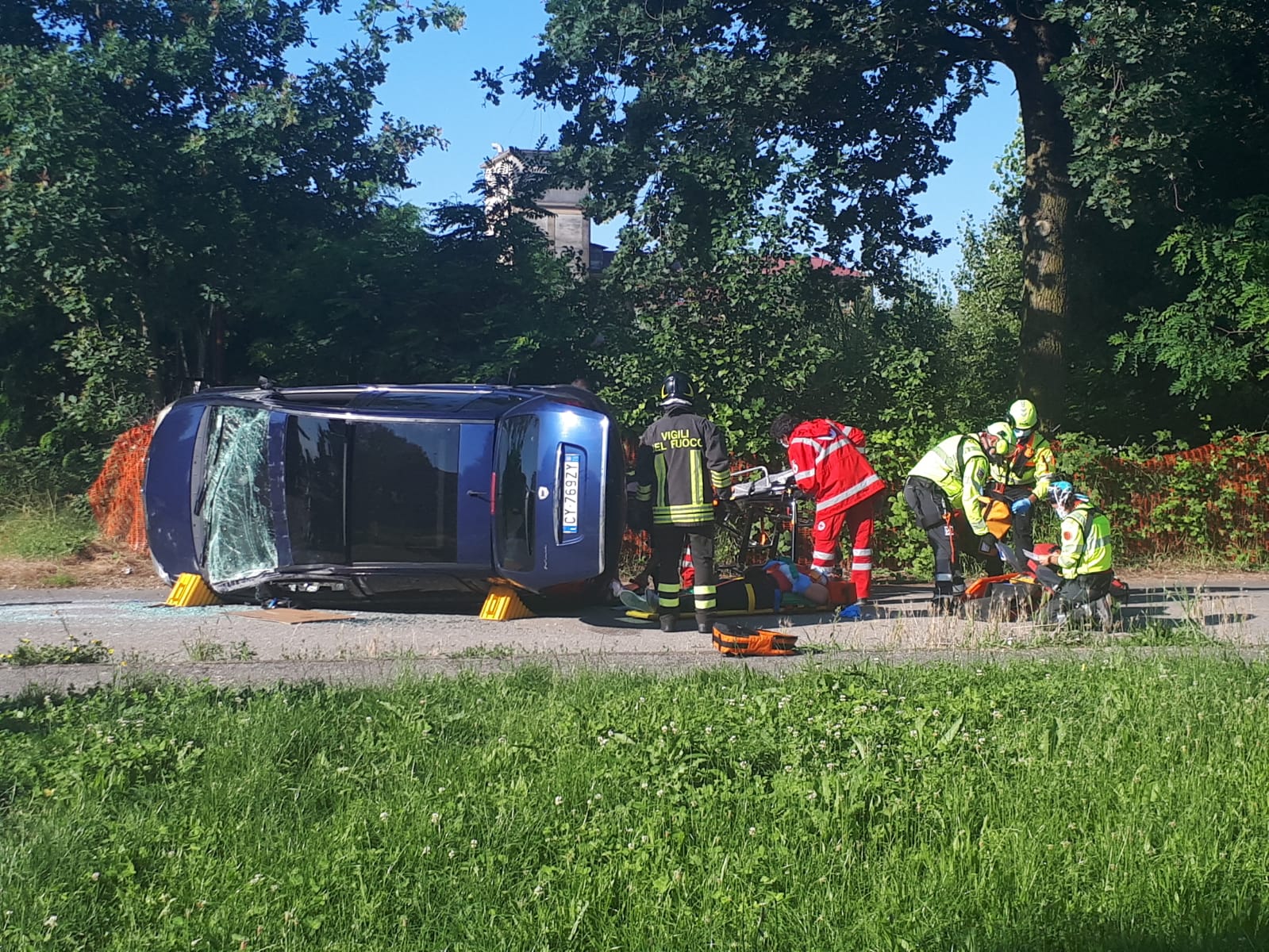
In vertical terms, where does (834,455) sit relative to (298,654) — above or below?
above

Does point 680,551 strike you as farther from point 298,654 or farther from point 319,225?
point 319,225

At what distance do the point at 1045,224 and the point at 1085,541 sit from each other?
8.77 metres

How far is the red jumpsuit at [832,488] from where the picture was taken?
10.3m

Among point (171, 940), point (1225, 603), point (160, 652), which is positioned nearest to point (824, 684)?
point (171, 940)

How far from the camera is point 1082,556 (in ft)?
28.3

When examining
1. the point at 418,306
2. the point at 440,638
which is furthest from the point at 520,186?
the point at 440,638

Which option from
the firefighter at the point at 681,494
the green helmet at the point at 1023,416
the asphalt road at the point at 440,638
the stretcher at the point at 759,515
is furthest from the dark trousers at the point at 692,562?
the green helmet at the point at 1023,416

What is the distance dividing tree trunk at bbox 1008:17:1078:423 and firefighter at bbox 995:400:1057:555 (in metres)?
5.00

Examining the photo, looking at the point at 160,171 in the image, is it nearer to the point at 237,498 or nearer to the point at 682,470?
the point at 237,498

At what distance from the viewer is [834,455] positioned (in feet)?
33.9

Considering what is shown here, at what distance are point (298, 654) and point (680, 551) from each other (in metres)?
3.07

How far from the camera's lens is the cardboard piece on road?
9.47m

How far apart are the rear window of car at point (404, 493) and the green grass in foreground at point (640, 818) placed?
3555 millimetres

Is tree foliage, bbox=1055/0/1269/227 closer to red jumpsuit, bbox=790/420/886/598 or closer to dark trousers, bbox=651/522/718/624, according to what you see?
red jumpsuit, bbox=790/420/886/598
